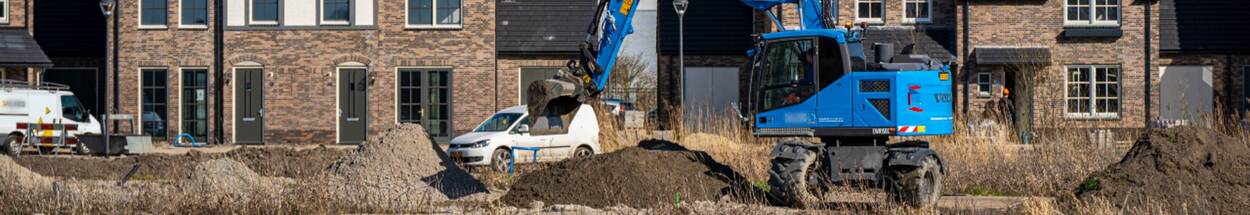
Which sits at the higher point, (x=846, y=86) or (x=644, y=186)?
(x=846, y=86)

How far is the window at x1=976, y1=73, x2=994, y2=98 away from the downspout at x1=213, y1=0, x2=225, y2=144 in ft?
53.5

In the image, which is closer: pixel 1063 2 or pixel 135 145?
pixel 135 145

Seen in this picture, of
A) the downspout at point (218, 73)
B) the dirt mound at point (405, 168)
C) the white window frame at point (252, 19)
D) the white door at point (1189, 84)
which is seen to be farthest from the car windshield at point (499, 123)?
the white door at point (1189, 84)

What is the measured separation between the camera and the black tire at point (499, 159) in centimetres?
2512

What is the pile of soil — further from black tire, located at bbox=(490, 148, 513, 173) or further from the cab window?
the cab window

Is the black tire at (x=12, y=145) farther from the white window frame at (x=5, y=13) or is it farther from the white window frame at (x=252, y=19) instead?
the white window frame at (x=5, y=13)

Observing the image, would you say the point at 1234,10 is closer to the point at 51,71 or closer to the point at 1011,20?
the point at 1011,20

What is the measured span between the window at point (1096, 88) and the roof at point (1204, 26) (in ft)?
7.40

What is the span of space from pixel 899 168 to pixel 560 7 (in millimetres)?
21485

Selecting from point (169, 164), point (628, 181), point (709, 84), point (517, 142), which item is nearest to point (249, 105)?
point (709, 84)

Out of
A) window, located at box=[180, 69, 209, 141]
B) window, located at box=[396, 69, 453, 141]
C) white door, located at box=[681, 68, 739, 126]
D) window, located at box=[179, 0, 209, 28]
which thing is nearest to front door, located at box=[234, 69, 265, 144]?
window, located at box=[180, 69, 209, 141]

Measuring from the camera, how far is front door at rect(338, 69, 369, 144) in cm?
3575

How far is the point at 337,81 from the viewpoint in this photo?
3575 cm

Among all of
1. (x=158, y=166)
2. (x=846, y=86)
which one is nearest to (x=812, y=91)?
(x=846, y=86)
